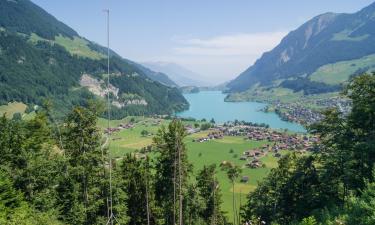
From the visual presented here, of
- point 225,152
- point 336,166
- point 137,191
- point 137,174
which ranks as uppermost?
point 336,166

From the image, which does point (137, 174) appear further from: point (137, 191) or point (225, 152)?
point (225, 152)

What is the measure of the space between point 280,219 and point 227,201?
50585 mm

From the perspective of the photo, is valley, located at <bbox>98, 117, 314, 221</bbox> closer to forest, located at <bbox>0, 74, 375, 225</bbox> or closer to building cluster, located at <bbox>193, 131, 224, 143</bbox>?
building cluster, located at <bbox>193, 131, 224, 143</bbox>

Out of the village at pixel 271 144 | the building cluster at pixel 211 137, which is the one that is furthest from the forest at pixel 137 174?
the building cluster at pixel 211 137

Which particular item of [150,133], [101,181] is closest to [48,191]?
[101,181]

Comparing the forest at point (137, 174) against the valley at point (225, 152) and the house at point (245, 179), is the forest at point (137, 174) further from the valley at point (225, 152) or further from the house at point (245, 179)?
the house at point (245, 179)

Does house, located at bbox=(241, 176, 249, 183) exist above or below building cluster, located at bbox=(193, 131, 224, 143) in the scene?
below

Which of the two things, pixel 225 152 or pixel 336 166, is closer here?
pixel 336 166

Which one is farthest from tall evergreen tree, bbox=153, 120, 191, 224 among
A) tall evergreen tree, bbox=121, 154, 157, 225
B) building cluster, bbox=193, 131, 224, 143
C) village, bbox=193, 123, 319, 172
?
building cluster, bbox=193, 131, 224, 143

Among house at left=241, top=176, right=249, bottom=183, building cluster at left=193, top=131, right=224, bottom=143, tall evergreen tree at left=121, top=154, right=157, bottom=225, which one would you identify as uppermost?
tall evergreen tree at left=121, top=154, right=157, bottom=225

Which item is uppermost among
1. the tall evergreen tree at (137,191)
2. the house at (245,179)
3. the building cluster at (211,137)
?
Answer: the tall evergreen tree at (137,191)

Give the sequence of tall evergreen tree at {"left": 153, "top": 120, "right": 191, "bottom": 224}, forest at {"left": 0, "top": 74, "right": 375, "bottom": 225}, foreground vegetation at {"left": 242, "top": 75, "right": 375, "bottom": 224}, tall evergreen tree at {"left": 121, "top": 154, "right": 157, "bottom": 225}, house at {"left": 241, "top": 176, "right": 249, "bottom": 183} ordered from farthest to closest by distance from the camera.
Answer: house at {"left": 241, "top": 176, "right": 249, "bottom": 183} < tall evergreen tree at {"left": 121, "top": 154, "right": 157, "bottom": 225} < tall evergreen tree at {"left": 153, "top": 120, "right": 191, "bottom": 224} < forest at {"left": 0, "top": 74, "right": 375, "bottom": 225} < foreground vegetation at {"left": 242, "top": 75, "right": 375, "bottom": 224}

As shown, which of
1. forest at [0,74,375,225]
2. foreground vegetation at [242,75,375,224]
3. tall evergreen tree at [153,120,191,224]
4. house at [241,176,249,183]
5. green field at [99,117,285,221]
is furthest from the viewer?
house at [241,176,249,183]

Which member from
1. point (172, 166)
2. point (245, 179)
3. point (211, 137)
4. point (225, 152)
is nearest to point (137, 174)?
point (172, 166)
